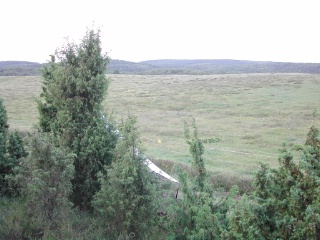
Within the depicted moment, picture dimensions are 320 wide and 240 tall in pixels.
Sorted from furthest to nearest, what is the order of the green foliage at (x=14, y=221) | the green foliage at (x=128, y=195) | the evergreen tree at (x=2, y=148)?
1. the evergreen tree at (x=2, y=148)
2. the green foliage at (x=128, y=195)
3. the green foliage at (x=14, y=221)

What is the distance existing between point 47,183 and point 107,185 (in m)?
1.25

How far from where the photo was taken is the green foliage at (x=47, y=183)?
7332 millimetres

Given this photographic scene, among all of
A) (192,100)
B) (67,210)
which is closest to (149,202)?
(67,210)

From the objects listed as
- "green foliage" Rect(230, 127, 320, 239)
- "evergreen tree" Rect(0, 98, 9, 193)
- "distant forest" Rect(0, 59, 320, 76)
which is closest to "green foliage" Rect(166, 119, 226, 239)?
"green foliage" Rect(230, 127, 320, 239)

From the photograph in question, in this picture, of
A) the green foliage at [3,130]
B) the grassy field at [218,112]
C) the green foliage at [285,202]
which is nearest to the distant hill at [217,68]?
the grassy field at [218,112]

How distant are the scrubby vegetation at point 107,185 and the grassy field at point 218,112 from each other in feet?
4.94

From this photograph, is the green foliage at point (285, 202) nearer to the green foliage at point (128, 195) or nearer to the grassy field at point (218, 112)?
the green foliage at point (128, 195)

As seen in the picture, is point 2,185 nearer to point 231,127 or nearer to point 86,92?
point 86,92

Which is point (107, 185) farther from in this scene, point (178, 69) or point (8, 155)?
point (178, 69)

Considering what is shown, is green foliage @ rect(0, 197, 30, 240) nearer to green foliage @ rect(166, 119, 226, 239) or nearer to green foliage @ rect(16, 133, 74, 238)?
green foliage @ rect(16, 133, 74, 238)

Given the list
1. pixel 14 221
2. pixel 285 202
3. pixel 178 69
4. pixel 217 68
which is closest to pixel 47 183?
pixel 14 221

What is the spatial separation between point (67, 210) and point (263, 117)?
31525 millimetres

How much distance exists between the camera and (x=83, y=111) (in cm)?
905

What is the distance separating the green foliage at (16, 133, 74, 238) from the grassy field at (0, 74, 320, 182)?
274 centimetres
